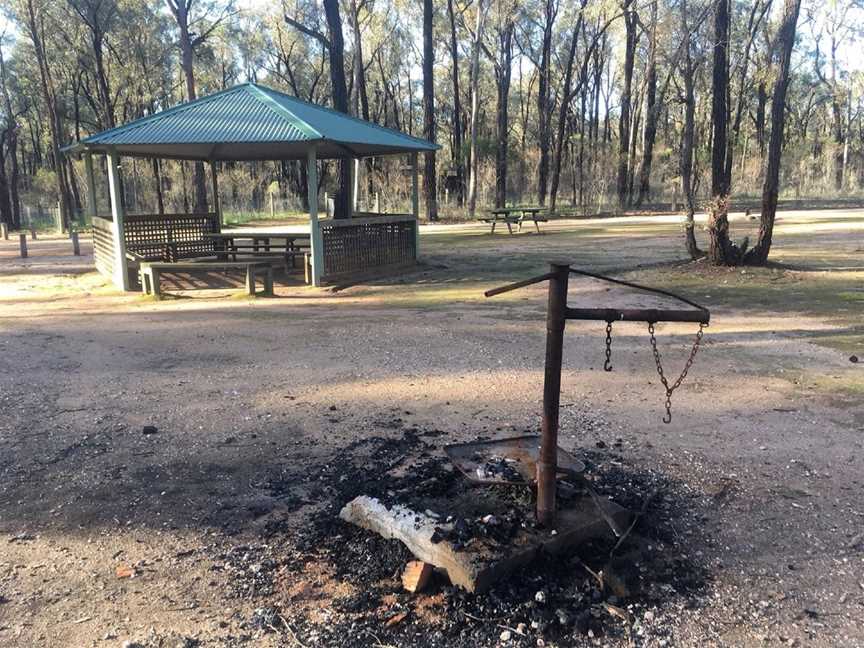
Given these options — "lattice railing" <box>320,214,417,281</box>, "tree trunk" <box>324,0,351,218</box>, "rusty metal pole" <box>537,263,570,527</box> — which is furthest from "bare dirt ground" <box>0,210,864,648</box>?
"tree trunk" <box>324,0,351,218</box>

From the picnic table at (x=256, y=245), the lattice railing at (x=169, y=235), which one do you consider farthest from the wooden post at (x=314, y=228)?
the lattice railing at (x=169, y=235)

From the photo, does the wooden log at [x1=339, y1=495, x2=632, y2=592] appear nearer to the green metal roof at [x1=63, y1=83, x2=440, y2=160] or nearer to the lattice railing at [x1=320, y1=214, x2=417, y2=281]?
the green metal roof at [x1=63, y1=83, x2=440, y2=160]

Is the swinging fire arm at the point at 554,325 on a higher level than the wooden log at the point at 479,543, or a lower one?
higher

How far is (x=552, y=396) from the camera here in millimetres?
2822

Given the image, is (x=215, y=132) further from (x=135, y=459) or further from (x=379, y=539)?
(x=379, y=539)

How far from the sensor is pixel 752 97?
48625 mm

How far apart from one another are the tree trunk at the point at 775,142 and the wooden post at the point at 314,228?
24.1 feet

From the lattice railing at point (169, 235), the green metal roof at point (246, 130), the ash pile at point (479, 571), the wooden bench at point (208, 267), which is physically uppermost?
the green metal roof at point (246, 130)

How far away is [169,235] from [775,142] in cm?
1213

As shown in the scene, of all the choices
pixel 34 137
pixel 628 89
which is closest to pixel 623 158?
pixel 628 89

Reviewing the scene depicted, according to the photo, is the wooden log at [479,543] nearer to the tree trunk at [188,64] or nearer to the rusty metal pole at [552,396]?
the rusty metal pole at [552,396]

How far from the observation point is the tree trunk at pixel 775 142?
11.5 metres

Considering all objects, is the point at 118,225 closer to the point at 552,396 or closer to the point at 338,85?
the point at 338,85

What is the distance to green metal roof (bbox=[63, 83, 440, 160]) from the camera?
1094 centimetres
